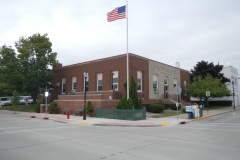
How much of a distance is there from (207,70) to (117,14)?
31.2m

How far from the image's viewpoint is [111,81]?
3347 centimetres

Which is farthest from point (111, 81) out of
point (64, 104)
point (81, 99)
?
point (64, 104)

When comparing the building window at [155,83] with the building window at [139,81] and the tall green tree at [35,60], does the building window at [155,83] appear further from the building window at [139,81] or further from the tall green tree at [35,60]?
the tall green tree at [35,60]

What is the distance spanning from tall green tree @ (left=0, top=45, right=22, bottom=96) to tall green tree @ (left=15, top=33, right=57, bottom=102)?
108cm

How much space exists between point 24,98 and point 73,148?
5022 cm

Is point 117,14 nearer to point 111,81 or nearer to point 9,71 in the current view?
point 111,81

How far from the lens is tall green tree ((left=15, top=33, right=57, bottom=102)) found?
1464 inches

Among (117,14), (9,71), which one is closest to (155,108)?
(117,14)

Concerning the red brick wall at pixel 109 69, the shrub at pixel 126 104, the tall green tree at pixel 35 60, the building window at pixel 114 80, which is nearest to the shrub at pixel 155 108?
the red brick wall at pixel 109 69

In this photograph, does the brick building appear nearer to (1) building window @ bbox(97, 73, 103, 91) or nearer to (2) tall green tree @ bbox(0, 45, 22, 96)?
(1) building window @ bbox(97, 73, 103, 91)

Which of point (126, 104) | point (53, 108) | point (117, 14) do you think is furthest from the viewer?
point (53, 108)

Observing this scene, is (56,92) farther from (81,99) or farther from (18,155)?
(18,155)

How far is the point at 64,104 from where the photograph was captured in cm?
3216

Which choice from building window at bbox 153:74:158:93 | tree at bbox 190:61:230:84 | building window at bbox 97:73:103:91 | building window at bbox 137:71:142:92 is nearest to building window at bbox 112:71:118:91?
building window at bbox 97:73:103:91
